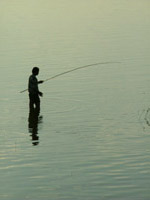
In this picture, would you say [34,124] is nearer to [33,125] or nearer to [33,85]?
[33,125]

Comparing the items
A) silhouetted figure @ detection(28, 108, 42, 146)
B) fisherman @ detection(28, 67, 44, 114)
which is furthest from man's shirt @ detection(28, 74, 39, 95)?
silhouetted figure @ detection(28, 108, 42, 146)

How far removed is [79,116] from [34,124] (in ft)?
3.63

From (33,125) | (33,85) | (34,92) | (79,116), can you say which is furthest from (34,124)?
(33,85)

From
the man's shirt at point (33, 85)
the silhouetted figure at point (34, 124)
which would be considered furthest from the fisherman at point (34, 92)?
the silhouetted figure at point (34, 124)

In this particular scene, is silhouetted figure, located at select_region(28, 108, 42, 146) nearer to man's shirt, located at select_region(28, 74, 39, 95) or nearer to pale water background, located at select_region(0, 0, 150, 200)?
pale water background, located at select_region(0, 0, 150, 200)

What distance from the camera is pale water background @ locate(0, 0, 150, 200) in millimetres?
10453

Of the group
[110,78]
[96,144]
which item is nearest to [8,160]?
[96,144]

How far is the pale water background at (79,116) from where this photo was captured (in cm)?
1045

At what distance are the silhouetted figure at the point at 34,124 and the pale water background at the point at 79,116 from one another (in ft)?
0.39

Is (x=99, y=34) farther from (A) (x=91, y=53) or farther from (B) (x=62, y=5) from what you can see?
(B) (x=62, y=5)

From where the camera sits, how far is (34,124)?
15.1 metres

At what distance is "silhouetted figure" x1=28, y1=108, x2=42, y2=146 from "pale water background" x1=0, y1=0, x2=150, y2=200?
12cm

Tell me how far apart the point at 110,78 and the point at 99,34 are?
11.7m

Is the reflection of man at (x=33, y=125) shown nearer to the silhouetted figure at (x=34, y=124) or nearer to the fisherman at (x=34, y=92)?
the silhouetted figure at (x=34, y=124)
